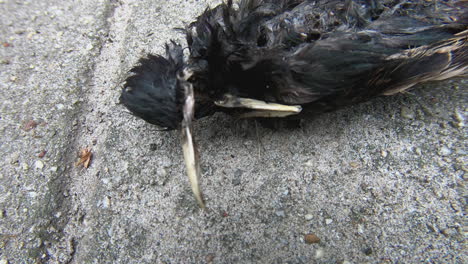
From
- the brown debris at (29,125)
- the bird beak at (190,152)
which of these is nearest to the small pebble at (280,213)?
the bird beak at (190,152)

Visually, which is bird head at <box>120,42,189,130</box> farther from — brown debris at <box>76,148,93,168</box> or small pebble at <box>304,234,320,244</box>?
small pebble at <box>304,234,320,244</box>

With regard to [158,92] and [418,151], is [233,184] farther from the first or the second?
[418,151]

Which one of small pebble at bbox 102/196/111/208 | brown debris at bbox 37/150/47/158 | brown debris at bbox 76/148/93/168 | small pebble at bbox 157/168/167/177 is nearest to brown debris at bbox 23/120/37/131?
brown debris at bbox 37/150/47/158

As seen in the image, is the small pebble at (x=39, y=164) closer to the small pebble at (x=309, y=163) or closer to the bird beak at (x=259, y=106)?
the bird beak at (x=259, y=106)

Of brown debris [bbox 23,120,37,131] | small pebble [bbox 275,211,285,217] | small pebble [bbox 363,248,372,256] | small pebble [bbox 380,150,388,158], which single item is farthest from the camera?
brown debris [bbox 23,120,37,131]

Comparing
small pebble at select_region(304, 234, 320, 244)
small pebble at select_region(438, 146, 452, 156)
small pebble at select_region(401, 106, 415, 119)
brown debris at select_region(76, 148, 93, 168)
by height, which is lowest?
small pebble at select_region(304, 234, 320, 244)

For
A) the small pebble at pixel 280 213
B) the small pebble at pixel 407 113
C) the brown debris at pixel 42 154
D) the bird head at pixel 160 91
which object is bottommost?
the small pebble at pixel 280 213

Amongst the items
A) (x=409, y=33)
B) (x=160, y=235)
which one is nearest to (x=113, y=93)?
(x=160, y=235)

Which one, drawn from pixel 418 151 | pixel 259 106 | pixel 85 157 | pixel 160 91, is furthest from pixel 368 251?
pixel 85 157
